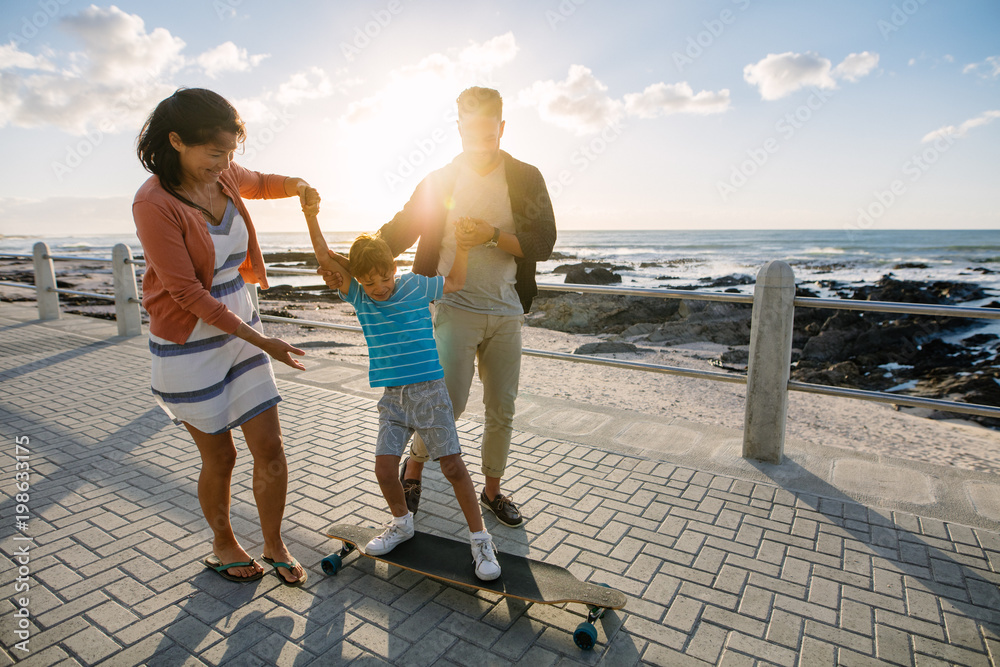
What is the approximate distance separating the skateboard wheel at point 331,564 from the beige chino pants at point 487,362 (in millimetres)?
700

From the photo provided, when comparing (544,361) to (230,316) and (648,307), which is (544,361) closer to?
(648,307)

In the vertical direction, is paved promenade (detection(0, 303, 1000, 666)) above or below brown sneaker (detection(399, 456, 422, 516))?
below

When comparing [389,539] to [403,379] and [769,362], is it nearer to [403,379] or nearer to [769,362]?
[403,379]

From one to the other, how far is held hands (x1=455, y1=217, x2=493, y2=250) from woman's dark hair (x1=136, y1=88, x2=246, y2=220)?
95 centimetres

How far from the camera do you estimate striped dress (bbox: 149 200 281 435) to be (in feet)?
7.32

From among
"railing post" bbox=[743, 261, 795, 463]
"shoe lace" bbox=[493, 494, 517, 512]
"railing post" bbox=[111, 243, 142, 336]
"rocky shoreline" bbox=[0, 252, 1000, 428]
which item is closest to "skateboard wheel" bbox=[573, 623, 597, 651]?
"shoe lace" bbox=[493, 494, 517, 512]

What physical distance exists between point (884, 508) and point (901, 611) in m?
1.00

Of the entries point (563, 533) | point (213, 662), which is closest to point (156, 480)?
Answer: point (213, 662)

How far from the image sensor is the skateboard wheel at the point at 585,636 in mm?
2100

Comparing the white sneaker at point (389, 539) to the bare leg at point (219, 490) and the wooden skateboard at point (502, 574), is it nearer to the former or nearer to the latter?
the wooden skateboard at point (502, 574)

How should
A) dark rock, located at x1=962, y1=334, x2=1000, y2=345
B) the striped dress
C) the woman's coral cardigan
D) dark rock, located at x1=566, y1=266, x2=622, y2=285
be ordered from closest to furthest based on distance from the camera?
the woman's coral cardigan
the striped dress
dark rock, located at x1=962, y1=334, x2=1000, y2=345
dark rock, located at x1=566, y1=266, x2=622, y2=285

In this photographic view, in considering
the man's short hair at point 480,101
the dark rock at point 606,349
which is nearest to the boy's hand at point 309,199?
the man's short hair at point 480,101

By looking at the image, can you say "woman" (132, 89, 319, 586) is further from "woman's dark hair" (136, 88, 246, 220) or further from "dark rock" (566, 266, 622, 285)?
"dark rock" (566, 266, 622, 285)

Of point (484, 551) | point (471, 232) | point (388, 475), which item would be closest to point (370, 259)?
point (471, 232)
